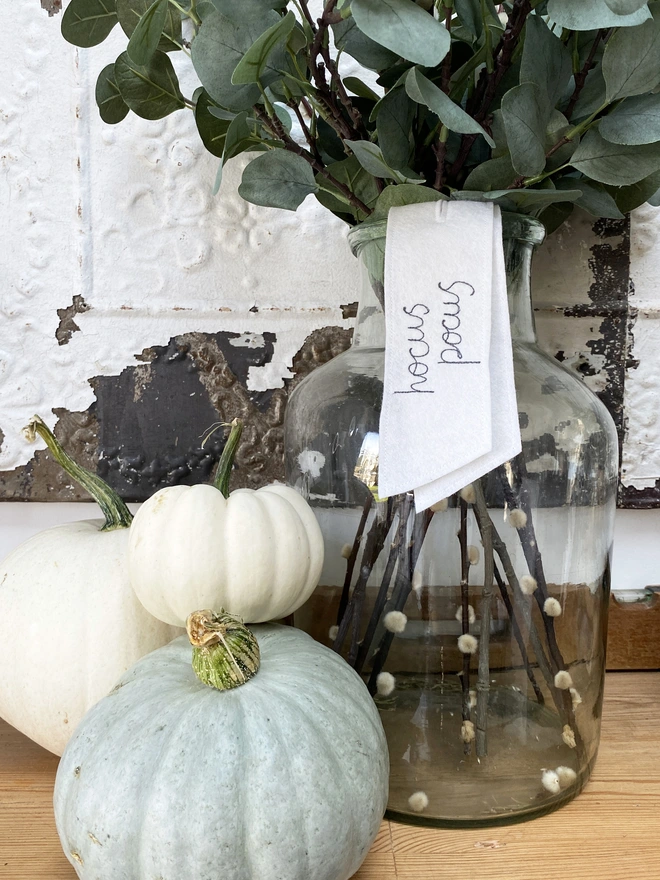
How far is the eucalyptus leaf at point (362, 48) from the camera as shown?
530 millimetres

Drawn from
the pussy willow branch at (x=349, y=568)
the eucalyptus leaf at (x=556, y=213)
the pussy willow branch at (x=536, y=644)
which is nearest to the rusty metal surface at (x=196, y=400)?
the eucalyptus leaf at (x=556, y=213)

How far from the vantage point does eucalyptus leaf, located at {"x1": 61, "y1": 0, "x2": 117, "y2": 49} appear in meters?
0.61

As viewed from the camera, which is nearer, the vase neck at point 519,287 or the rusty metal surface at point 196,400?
the vase neck at point 519,287

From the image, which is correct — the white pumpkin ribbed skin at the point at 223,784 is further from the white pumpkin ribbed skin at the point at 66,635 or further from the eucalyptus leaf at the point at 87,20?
the eucalyptus leaf at the point at 87,20

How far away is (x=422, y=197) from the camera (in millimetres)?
513

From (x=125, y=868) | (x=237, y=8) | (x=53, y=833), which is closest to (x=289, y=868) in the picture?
(x=125, y=868)

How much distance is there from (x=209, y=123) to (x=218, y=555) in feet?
1.33

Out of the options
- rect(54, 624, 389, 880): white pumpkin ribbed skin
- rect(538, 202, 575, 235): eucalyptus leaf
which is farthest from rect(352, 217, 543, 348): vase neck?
Answer: rect(54, 624, 389, 880): white pumpkin ribbed skin

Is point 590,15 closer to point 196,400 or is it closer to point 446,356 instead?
point 446,356

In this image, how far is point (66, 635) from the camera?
56 cm

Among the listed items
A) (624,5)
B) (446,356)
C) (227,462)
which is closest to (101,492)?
(227,462)

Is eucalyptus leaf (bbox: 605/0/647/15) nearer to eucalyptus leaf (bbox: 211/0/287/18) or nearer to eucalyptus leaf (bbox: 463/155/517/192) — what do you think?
eucalyptus leaf (bbox: 463/155/517/192)

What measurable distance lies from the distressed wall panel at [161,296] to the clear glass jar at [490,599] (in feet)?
0.69

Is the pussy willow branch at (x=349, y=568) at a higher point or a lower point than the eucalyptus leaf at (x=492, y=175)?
lower
